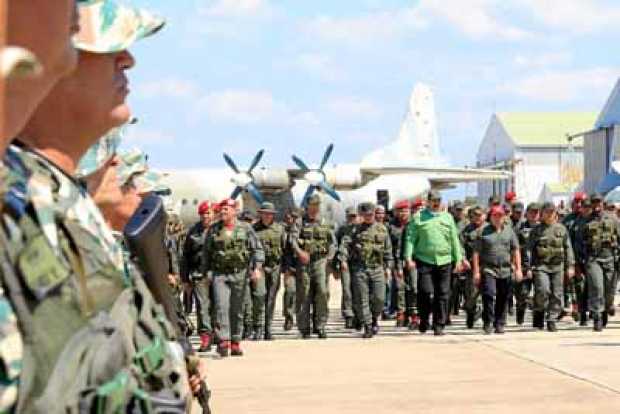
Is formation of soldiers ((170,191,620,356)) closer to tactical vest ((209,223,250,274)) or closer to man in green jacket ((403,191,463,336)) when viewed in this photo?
man in green jacket ((403,191,463,336))

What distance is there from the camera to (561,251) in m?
15.9

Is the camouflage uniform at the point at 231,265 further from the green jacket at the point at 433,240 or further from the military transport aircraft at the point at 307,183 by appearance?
the military transport aircraft at the point at 307,183

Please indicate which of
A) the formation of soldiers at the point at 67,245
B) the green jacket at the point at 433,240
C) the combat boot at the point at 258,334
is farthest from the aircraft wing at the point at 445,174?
the formation of soldiers at the point at 67,245

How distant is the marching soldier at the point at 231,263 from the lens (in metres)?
13.7

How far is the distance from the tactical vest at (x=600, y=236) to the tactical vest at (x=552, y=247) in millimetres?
316

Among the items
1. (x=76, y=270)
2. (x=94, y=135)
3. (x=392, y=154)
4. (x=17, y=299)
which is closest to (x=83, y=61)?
(x=94, y=135)

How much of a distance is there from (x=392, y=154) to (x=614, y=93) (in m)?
14.3

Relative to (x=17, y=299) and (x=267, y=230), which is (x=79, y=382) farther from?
(x=267, y=230)

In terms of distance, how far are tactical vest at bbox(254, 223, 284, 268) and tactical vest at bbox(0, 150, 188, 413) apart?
1362 cm

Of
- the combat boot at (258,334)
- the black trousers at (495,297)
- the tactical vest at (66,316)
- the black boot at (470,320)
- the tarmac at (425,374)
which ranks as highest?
the tactical vest at (66,316)

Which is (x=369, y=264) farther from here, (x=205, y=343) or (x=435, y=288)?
(x=205, y=343)

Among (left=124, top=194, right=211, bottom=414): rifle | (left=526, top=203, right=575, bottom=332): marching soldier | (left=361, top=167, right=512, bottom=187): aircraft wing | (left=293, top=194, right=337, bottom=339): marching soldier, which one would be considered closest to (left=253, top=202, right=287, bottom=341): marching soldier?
(left=293, top=194, right=337, bottom=339): marching soldier

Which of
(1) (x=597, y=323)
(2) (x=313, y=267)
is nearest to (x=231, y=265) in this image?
(2) (x=313, y=267)

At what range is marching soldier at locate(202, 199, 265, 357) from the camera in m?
13.7
